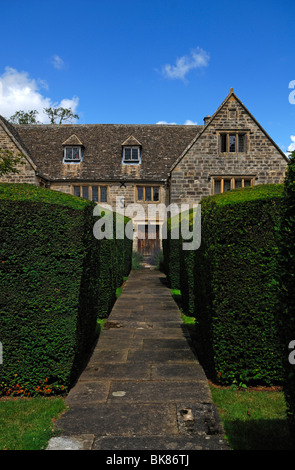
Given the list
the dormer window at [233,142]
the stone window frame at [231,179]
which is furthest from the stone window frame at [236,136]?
the stone window frame at [231,179]

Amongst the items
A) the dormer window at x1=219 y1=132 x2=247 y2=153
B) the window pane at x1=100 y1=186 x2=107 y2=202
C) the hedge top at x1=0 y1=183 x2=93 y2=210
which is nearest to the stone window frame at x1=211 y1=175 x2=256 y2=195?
the dormer window at x1=219 y1=132 x2=247 y2=153

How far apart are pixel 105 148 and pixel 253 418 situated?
2482cm

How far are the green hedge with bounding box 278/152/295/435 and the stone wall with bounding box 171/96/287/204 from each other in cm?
1814

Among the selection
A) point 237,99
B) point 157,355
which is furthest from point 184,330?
point 237,99

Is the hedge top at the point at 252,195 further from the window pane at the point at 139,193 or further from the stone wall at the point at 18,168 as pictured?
the window pane at the point at 139,193

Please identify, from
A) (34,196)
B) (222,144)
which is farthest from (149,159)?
(34,196)

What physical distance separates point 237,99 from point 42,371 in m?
20.3

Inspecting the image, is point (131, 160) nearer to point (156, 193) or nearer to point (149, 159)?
point (149, 159)

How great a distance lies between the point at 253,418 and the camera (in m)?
3.98

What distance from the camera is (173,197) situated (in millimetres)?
21047

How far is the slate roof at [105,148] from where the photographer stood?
82.6 feet

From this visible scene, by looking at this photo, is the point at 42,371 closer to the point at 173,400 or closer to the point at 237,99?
the point at 173,400

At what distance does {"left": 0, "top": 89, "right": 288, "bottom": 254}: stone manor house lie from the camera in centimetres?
2125

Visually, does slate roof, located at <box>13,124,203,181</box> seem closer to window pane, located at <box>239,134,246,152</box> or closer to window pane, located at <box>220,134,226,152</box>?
window pane, located at <box>220,134,226,152</box>
